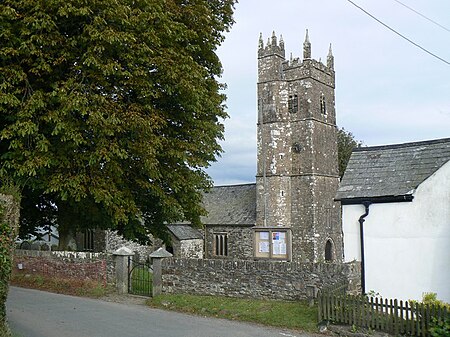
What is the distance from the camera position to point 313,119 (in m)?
38.7

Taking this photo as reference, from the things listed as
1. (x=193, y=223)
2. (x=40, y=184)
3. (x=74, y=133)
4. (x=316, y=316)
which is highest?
(x=74, y=133)

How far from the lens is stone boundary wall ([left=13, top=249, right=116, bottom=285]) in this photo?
1744cm

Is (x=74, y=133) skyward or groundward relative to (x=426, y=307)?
skyward

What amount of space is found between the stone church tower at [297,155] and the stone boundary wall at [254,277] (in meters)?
21.3

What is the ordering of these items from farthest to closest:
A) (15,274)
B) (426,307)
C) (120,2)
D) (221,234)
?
1. (221,234)
2. (15,274)
3. (120,2)
4. (426,307)

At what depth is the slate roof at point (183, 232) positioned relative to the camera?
36219 mm

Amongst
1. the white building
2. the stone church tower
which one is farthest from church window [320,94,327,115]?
the white building

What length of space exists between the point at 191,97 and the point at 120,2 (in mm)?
3951

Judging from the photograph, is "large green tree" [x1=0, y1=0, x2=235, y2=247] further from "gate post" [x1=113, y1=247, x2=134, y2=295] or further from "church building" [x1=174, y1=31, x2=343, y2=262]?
"church building" [x1=174, y1=31, x2=343, y2=262]

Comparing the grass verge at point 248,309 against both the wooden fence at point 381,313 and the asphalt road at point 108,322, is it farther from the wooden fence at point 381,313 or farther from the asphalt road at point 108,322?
the wooden fence at point 381,313

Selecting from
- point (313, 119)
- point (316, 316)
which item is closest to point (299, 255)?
point (313, 119)

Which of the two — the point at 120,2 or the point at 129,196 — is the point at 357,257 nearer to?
the point at 129,196

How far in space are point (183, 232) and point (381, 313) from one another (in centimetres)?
2698

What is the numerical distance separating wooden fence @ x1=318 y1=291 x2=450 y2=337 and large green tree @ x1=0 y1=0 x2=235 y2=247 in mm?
7454
